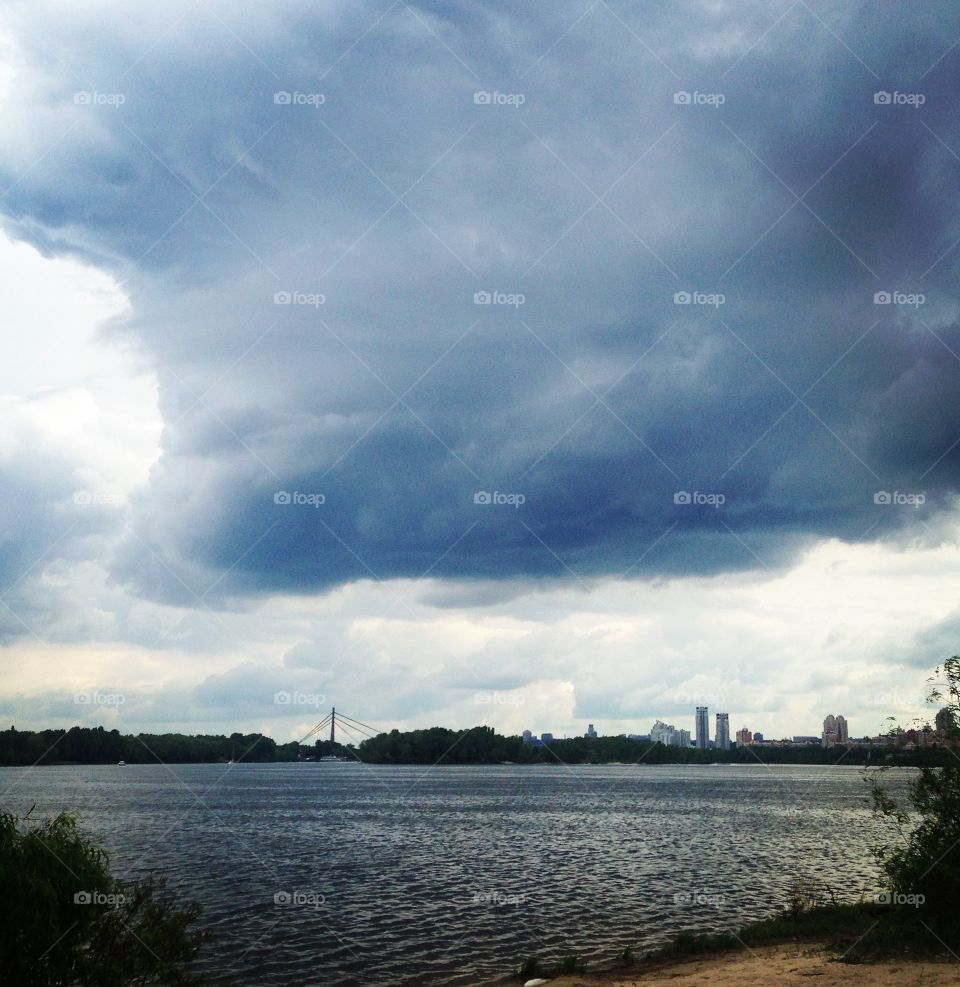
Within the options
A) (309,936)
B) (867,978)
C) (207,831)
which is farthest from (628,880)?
(207,831)

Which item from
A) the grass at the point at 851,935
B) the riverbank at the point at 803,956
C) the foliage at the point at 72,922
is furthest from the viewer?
the grass at the point at 851,935

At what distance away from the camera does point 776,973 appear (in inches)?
917

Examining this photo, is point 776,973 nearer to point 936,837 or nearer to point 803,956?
point 803,956

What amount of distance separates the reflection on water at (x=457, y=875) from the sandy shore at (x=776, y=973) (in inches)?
176

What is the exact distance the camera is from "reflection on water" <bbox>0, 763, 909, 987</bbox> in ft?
107

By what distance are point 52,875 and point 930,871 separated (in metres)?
24.2

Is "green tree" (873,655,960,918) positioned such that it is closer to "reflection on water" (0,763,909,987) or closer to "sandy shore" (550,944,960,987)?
"sandy shore" (550,944,960,987)

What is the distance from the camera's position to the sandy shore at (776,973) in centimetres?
2108

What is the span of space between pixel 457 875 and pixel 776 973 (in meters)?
30.7

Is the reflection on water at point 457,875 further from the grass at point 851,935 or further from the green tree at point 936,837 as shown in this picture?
the green tree at point 936,837

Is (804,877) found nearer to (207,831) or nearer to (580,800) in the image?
(207,831)

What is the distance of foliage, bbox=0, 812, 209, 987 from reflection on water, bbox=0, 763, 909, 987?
437 inches

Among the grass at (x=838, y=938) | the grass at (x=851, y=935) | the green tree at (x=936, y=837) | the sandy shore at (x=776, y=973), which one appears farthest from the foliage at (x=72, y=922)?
the green tree at (x=936, y=837)

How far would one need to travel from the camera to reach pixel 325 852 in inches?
2459
